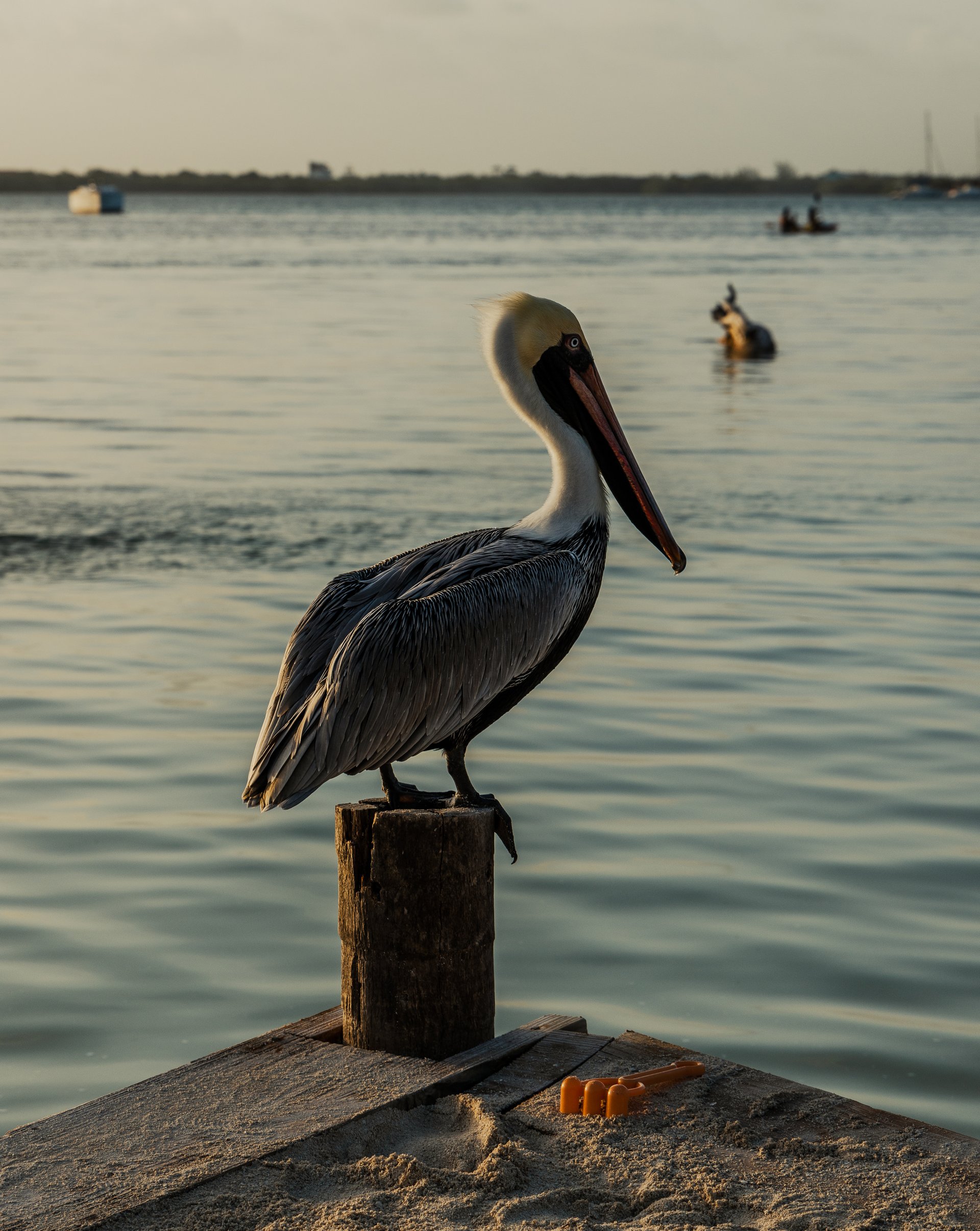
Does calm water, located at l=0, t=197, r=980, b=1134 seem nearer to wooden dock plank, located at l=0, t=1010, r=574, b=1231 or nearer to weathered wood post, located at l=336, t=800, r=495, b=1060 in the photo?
wooden dock plank, located at l=0, t=1010, r=574, b=1231

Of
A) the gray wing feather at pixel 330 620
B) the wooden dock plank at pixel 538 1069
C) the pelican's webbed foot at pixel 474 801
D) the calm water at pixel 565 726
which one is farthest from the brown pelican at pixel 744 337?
the wooden dock plank at pixel 538 1069

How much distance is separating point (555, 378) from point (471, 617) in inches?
31.3

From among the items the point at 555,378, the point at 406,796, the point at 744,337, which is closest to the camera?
the point at 406,796

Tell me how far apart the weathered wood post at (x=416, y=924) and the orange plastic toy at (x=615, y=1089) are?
34 cm

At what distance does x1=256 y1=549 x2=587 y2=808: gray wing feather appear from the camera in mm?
3617

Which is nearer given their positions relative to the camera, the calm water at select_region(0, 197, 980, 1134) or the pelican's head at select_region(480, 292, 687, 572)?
the pelican's head at select_region(480, 292, 687, 572)

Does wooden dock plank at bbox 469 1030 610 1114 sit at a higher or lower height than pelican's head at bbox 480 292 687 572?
lower

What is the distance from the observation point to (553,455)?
4223mm

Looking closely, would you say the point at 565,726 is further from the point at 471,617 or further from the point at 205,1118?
the point at 205,1118

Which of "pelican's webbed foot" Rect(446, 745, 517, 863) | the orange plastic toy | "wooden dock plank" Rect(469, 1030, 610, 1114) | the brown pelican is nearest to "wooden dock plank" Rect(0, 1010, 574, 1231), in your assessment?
"wooden dock plank" Rect(469, 1030, 610, 1114)

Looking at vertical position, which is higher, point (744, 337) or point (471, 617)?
point (744, 337)

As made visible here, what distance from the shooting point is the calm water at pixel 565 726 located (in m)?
4.68

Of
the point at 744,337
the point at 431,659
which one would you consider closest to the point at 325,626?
the point at 431,659

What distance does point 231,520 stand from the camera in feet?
37.5
